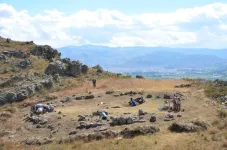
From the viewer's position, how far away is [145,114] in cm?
3556

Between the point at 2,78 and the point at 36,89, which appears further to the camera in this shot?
the point at 2,78

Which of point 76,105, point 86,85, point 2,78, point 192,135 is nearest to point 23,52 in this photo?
point 2,78

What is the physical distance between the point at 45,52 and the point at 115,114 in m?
44.7

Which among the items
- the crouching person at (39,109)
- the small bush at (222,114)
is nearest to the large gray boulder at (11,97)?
the crouching person at (39,109)

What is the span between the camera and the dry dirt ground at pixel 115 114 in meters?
27.3

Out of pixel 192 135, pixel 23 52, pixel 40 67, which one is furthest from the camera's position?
pixel 23 52

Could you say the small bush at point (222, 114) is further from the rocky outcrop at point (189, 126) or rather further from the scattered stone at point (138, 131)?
the scattered stone at point (138, 131)

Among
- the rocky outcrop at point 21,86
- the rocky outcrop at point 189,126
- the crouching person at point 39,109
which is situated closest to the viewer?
the rocky outcrop at point 189,126

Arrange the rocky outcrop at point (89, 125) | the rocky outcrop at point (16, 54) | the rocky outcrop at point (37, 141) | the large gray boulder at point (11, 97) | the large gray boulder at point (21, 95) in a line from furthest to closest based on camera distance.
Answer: the rocky outcrop at point (16, 54), the large gray boulder at point (21, 95), the large gray boulder at point (11, 97), the rocky outcrop at point (89, 125), the rocky outcrop at point (37, 141)

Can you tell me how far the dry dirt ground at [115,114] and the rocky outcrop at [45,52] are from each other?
22.4 m

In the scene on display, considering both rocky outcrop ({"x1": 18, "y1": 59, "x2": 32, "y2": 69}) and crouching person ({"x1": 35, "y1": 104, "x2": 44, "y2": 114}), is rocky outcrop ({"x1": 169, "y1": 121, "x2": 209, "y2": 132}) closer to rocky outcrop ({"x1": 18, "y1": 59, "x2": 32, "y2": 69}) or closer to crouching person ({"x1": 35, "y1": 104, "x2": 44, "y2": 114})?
crouching person ({"x1": 35, "y1": 104, "x2": 44, "y2": 114})

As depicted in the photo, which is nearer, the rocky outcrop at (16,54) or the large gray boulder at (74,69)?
the large gray boulder at (74,69)

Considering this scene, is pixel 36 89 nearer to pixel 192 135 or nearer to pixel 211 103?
pixel 211 103

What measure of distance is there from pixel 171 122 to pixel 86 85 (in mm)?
27508
